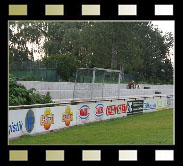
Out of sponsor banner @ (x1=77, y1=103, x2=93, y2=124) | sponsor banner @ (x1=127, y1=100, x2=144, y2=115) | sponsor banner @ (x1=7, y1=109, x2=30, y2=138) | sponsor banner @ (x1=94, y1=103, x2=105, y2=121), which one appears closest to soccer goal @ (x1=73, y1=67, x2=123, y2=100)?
sponsor banner @ (x1=94, y1=103, x2=105, y2=121)

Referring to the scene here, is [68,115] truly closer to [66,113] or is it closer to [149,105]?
[66,113]

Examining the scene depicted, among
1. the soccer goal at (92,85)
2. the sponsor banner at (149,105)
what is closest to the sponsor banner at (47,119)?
the soccer goal at (92,85)

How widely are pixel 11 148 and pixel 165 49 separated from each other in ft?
142

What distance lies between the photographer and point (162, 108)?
2494cm

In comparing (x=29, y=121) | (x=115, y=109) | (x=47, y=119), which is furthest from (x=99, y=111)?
(x=29, y=121)

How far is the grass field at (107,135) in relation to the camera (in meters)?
11.1

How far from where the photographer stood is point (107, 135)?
1291cm

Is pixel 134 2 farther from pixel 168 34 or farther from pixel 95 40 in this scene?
pixel 168 34

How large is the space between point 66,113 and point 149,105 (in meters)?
9.52

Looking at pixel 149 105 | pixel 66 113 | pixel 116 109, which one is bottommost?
pixel 149 105

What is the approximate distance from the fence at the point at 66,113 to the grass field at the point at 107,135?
27 cm

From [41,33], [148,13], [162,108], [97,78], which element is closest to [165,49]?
[41,33]

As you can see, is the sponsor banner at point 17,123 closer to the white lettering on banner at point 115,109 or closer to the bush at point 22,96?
the bush at point 22,96
